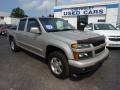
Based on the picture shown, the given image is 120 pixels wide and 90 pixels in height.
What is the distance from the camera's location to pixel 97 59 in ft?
12.2

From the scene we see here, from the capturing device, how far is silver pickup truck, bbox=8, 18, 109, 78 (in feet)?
11.3

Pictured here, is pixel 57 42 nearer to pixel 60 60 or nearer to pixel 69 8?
pixel 60 60

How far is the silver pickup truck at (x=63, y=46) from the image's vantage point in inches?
136

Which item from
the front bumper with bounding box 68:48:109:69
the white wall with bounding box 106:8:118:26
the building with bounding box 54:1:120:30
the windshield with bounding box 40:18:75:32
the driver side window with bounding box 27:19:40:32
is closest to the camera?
the front bumper with bounding box 68:48:109:69

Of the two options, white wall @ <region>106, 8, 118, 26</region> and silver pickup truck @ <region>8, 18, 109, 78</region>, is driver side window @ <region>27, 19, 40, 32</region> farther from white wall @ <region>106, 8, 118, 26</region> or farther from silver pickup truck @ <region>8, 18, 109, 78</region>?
white wall @ <region>106, 8, 118, 26</region>

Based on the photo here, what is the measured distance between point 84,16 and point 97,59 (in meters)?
17.7

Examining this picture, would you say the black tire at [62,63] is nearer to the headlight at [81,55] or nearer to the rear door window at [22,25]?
the headlight at [81,55]

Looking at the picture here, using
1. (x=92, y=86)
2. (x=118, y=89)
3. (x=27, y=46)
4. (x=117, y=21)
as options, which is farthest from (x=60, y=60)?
(x=117, y=21)

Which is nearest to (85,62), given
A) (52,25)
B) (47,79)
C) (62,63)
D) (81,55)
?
(81,55)

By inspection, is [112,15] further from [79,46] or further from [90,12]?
[79,46]

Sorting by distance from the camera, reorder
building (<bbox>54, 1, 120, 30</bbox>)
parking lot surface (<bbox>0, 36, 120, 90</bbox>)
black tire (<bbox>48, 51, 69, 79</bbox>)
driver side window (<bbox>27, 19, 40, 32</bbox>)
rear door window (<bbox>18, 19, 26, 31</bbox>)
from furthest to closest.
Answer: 1. building (<bbox>54, 1, 120, 30</bbox>)
2. rear door window (<bbox>18, 19, 26, 31</bbox>)
3. driver side window (<bbox>27, 19, 40, 32</bbox>)
4. black tire (<bbox>48, 51, 69, 79</bbox>)
5. parking lot surface (<bbox>0, 36, 120, 90</bbox>)

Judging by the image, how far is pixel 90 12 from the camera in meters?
19.8

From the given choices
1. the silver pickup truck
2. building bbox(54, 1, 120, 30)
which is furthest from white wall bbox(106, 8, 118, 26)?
the silver pickup truck

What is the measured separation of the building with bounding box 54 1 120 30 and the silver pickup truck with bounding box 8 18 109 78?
47.0ft
